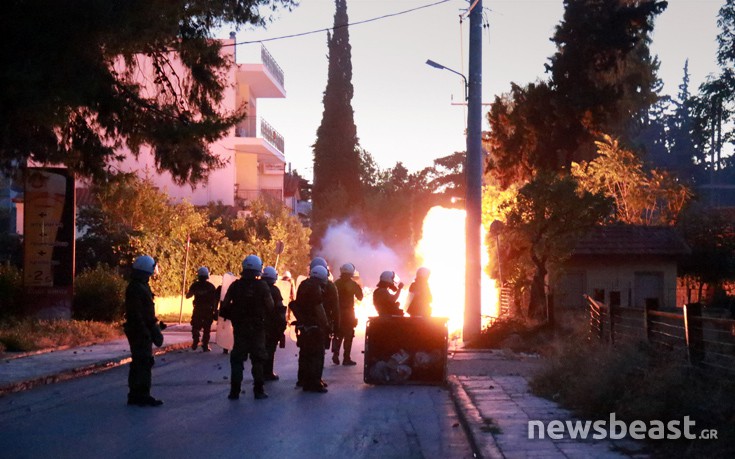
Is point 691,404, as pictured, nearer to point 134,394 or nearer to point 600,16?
point 134,394

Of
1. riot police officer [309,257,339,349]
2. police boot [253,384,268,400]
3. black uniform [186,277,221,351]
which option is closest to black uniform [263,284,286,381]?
riot police officer [309,257,339,349]

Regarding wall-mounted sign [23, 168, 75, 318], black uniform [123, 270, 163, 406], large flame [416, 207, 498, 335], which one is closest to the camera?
black uniform [123, 270, 163, 406]

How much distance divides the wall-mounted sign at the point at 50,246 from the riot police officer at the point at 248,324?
39.7 feet

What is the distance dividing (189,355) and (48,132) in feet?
21.4

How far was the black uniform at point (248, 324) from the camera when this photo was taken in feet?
43.4

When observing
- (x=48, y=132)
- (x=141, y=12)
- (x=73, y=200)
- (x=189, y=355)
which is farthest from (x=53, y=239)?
(x=141, y=12)

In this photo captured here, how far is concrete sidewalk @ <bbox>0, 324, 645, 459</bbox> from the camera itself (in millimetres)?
8914

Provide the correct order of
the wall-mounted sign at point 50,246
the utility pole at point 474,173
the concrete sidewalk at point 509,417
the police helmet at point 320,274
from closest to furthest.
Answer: the concrete sidewalk at point 509,417
the police helmet at point 320,274
the utility pole at point 474,173
the wall-mounted sign at point 50,246

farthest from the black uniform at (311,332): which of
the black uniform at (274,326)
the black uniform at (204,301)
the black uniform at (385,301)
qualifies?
the black uniform at (204,301)

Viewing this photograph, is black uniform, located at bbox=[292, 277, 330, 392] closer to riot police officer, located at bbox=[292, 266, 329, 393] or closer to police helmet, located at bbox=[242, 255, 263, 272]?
riot police officer, located at bbox=[292, 266, 329, 393]

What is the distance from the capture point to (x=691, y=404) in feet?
29.0

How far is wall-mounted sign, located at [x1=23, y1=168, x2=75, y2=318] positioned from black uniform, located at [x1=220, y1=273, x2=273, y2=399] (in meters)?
12.1

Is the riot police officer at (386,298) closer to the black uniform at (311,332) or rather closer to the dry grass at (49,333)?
the black uniform at (311,332)

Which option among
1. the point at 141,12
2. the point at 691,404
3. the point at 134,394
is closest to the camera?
the point at 691,404
